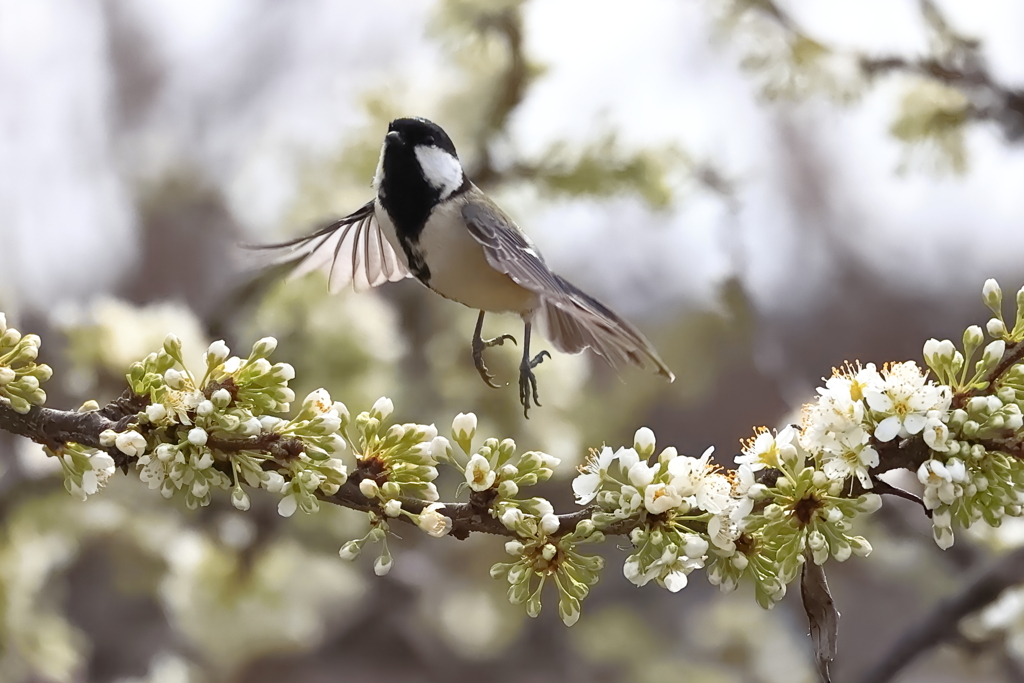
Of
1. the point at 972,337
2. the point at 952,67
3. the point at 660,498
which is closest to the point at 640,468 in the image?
the point at 660,498

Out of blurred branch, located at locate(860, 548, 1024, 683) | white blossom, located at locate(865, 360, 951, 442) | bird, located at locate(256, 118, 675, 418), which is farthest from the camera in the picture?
blurred branch, located at locate(860, 548, 1024, 683)

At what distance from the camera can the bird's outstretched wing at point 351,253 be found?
427mm

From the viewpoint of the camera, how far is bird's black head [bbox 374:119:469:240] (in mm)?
371

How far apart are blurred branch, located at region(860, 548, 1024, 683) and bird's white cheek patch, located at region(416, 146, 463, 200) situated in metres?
0.58

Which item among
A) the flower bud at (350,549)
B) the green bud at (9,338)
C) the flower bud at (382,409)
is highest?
the green bud at (9,338)

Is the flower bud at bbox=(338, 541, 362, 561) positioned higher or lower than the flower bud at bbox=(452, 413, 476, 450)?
lower

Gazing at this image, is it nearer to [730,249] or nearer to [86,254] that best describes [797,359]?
[730,249]

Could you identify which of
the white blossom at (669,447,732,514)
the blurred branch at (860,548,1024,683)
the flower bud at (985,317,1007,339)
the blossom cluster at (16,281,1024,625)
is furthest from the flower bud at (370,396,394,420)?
the blurred branch at (860,548,1024,683)

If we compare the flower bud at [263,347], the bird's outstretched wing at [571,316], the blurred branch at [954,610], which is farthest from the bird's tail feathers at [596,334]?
the blurred branch at [954,610]

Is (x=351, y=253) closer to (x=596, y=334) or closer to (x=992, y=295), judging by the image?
(x=596, y=334)

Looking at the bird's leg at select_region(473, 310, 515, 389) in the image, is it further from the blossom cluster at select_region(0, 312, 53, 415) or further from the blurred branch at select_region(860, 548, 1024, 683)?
the blurred branch at select_region(860, 548, 1024, 683)

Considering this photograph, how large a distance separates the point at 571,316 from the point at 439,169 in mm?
126

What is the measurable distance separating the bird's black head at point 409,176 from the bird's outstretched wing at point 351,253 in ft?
0.14

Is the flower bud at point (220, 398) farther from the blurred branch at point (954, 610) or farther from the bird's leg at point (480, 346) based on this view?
the blurred branch at point (954, 610)
